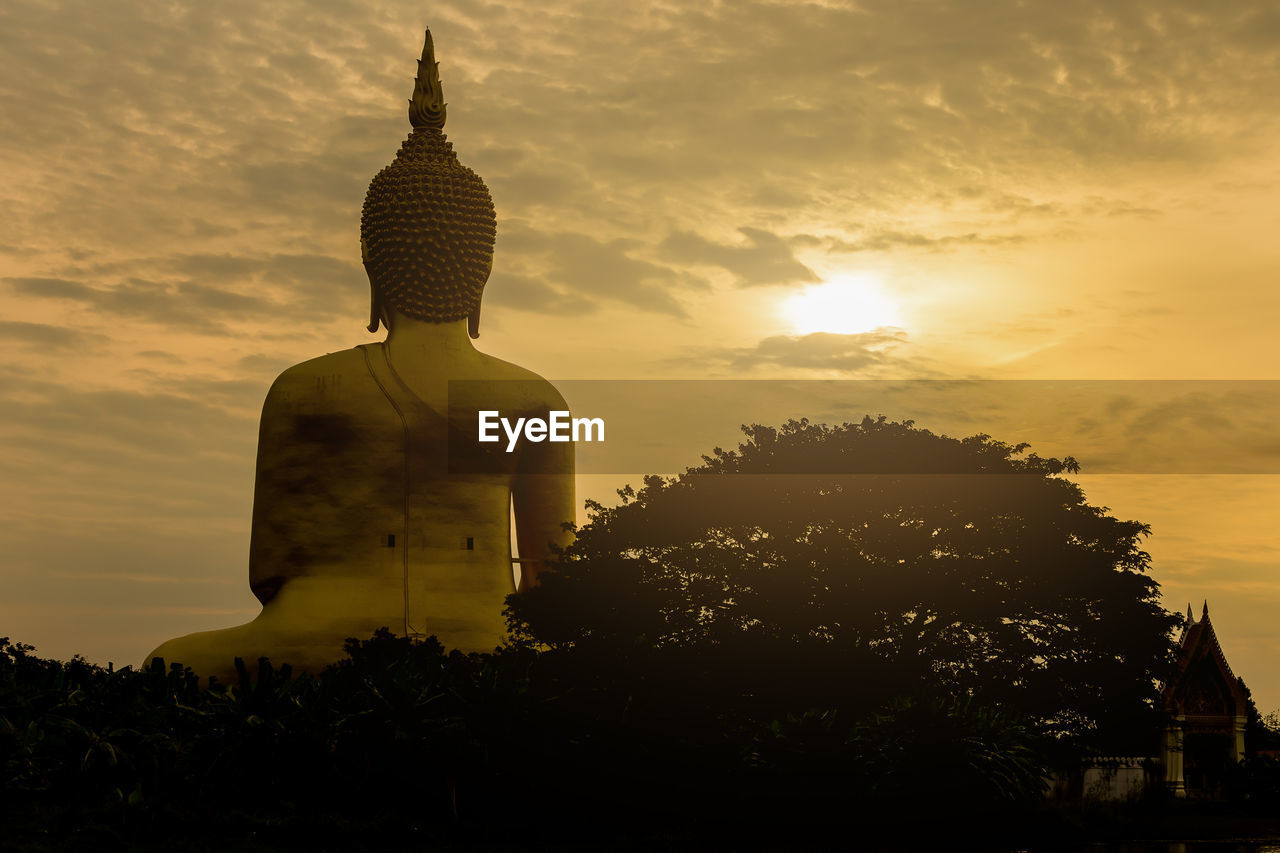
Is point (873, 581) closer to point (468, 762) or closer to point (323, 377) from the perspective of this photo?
point (468, 762)

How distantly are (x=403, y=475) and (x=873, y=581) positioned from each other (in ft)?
31.4

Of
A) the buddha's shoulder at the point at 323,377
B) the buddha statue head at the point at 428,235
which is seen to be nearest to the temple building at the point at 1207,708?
A: the buddha statue head at the point at 428,235

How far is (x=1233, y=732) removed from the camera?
40.6 m

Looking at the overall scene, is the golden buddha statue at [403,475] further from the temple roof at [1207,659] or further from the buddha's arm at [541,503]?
the temple roof at [1207,659]

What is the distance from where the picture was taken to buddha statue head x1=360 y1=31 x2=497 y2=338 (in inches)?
1160

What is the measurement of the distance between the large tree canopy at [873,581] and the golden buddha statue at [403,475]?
2070 mm

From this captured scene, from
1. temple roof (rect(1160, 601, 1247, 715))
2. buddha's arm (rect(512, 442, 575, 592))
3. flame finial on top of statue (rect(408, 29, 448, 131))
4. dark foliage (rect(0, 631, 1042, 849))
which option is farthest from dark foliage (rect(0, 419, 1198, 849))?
temple roof (rect(1160, 601, 1247, 715))

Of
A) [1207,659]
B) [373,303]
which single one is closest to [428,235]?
[373,303]

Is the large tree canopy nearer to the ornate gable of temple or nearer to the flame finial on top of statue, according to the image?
the flame finial on top of statue

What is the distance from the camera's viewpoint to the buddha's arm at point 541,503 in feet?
96.5

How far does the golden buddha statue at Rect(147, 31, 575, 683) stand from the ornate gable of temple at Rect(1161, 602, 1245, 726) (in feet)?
68.6

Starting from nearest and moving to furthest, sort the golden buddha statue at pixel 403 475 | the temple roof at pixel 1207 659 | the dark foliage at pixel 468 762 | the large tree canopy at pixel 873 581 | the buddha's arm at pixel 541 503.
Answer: the dark foliage at pixel 468 762 < the large tree canopy at pixel 873 581 < the golden buddha statue at pixel 403 475 < the buddha's arm at pixel 541 503 < the temple roof at pixel 1207 659

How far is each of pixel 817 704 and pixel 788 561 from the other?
9.30 ft

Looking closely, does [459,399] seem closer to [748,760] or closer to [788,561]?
[788,561]
